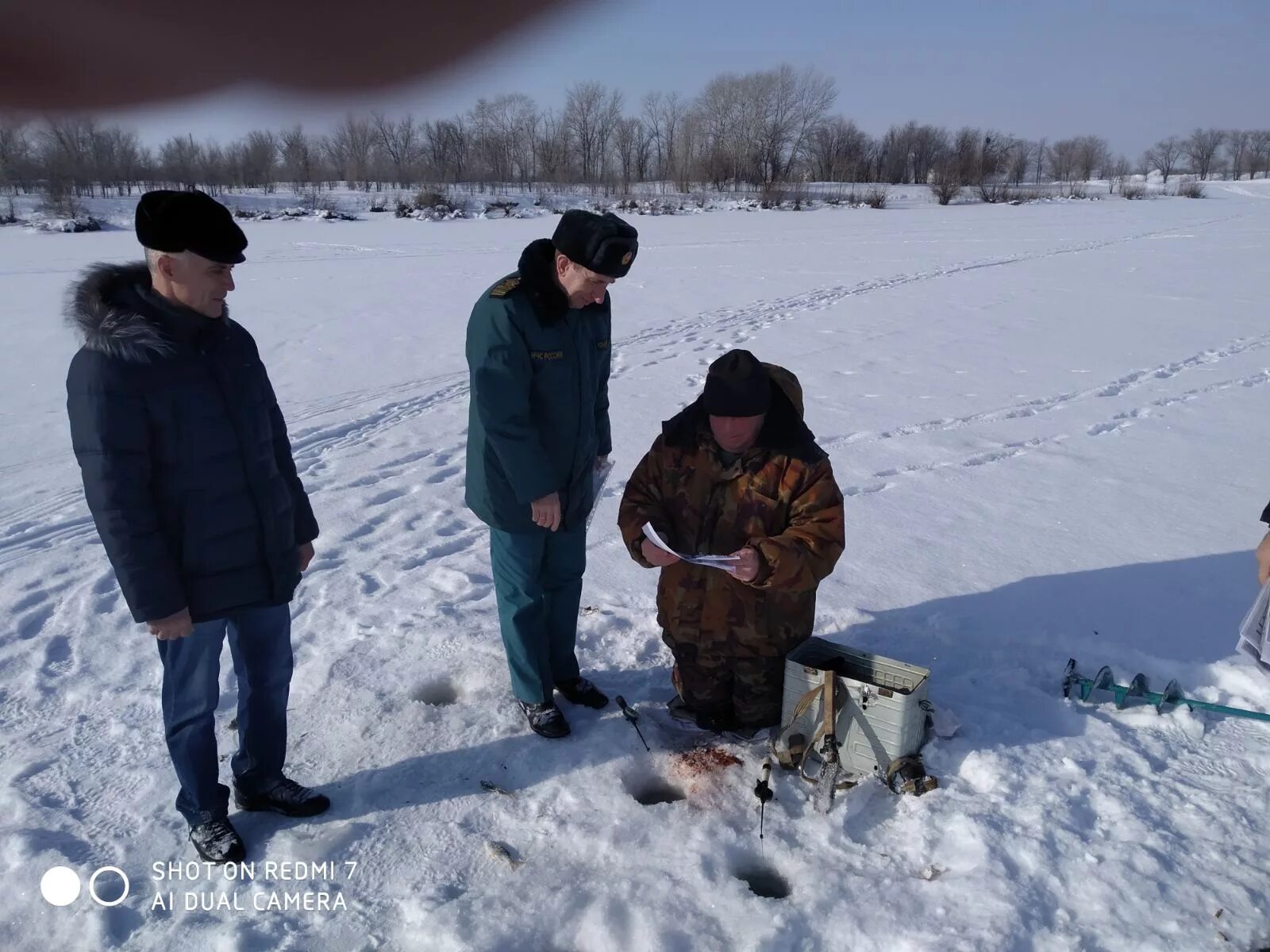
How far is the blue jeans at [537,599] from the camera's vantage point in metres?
3.03

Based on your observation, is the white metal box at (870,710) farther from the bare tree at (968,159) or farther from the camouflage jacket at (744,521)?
the bare tree at (968,159)

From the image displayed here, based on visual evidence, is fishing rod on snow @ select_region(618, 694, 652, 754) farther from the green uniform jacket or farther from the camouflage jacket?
the green uniform jacket

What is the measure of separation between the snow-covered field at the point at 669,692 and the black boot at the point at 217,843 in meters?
0.08

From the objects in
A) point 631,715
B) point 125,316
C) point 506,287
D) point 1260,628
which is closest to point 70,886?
point 125,316

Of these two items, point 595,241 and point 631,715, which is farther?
point 631,715

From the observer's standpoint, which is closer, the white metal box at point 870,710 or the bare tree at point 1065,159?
the white metal box at point 870,710

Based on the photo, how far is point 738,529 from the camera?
2.95m

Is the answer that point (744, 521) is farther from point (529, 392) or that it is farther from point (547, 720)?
point (547, 720)

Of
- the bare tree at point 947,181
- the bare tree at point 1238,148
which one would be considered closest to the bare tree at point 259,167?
the bare tree at point 947,181

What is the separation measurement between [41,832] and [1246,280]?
1666cm

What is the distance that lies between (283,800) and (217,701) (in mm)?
437

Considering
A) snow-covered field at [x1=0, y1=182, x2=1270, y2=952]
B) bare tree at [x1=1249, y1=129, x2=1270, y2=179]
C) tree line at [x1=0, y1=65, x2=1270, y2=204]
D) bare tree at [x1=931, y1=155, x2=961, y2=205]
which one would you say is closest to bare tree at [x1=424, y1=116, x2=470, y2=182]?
tree line at [x1=0, y1=65, x2=1270, y2=204]

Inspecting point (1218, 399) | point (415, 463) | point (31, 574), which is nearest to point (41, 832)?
point (31, 574)

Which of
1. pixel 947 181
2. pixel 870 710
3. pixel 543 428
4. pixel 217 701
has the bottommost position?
pixel 870 710
